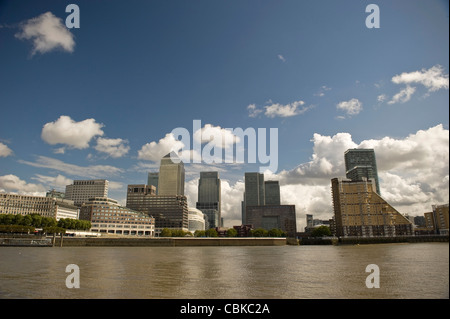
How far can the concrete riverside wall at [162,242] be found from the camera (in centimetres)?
13962

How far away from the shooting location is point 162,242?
158625mm

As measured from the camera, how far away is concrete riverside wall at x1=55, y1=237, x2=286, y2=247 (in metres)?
140

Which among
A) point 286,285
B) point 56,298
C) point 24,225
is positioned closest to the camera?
point 56,298

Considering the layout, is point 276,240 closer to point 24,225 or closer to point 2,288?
point 24,225

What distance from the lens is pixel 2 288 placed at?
2438 cm

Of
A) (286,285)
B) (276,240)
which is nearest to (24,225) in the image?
(276,240)
